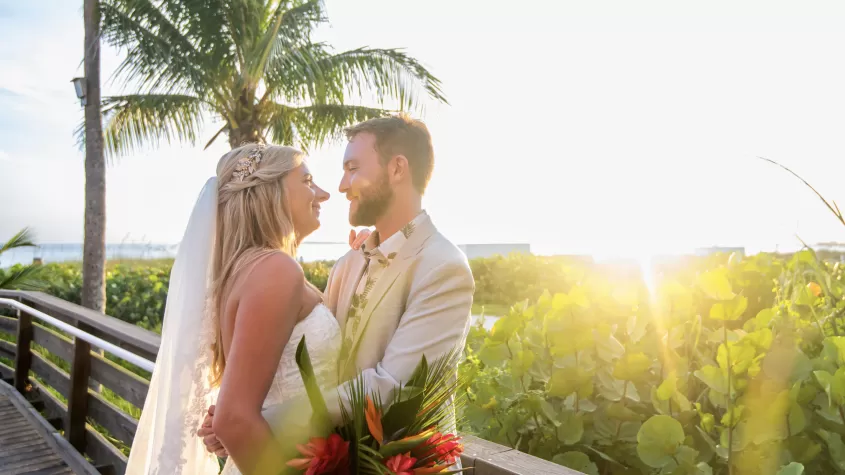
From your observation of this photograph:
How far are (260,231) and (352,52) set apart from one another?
36.4ft

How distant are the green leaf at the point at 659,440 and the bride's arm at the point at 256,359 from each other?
2.90 feet

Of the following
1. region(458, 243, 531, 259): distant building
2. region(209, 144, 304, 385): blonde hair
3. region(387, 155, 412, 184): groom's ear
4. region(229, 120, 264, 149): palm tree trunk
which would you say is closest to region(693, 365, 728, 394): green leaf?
region(387, 155, 412, 184): groom's ear

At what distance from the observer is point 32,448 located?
183 inches

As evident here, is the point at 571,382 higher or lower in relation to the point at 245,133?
lower

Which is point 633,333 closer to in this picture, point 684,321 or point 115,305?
point 684,321

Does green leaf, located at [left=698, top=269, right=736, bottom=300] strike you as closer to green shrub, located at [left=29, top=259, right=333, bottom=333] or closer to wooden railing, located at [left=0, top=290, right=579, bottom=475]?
wooden railing, located at [left=0, top=290, right=579, bottom=475]

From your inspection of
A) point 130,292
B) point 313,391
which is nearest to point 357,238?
point 313,391

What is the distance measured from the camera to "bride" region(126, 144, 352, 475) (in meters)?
1.72

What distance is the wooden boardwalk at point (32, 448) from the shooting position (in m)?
4.20

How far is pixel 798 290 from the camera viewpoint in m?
1.94

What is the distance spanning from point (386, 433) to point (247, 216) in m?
0.91

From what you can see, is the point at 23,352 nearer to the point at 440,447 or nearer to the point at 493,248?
the point at 440,447

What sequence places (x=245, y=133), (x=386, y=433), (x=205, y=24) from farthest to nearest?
(x=245, y=133)
(x=205, y=24)
(x=386, y=433)

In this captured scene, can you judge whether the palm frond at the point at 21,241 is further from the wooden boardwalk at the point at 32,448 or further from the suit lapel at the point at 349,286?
the suit lapel at the point at 349,286
